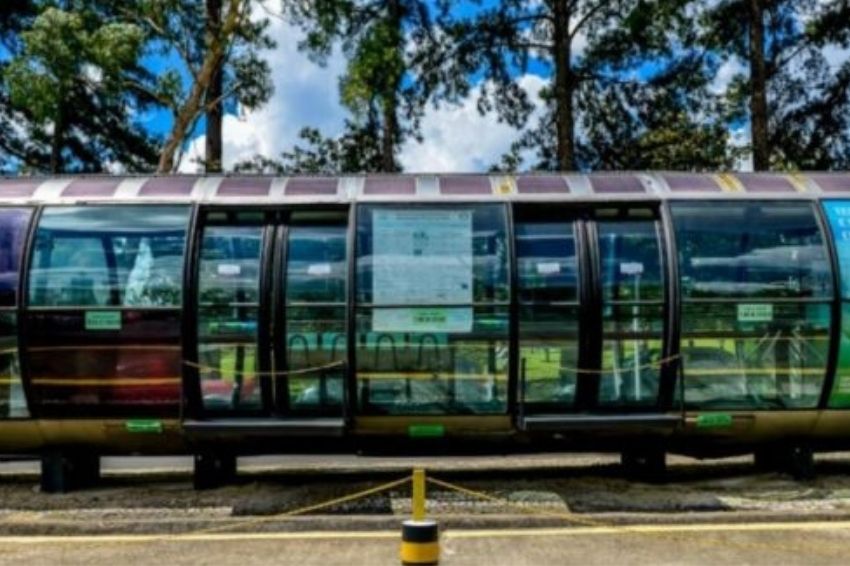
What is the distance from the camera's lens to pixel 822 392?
32.4 ft

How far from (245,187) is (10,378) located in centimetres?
263

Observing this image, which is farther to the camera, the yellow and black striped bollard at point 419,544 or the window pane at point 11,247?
the window pane at point 11,247

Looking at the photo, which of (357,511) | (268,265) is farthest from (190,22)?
(357,511)

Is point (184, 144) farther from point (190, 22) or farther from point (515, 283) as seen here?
point (515, 283)

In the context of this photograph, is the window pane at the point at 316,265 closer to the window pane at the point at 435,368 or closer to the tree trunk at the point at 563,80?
the window pane at the point at 435,368

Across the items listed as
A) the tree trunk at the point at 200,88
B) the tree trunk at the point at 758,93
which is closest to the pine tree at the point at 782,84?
the tree trunk at the point at 758,93

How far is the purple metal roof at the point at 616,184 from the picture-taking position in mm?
9914

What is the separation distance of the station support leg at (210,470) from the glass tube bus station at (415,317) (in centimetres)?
23

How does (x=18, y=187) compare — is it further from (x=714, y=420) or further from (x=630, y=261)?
(x=714, y=420)

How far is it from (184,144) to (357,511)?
16859 mm

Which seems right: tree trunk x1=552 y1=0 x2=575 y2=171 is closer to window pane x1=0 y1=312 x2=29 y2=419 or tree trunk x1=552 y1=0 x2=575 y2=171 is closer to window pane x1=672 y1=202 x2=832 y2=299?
window pane x1=672 y1=202 x2=832 y2=299

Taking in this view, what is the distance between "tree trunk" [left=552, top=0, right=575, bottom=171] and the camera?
87.2 ft

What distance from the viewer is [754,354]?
384 inches

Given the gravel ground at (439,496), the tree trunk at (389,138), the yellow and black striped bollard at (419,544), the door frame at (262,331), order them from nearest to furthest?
the yellow and black striped bollard at (419,544)
the gravel ground at (439,496)
the door frame at (262,331)
the tree trunk at (389,138)
